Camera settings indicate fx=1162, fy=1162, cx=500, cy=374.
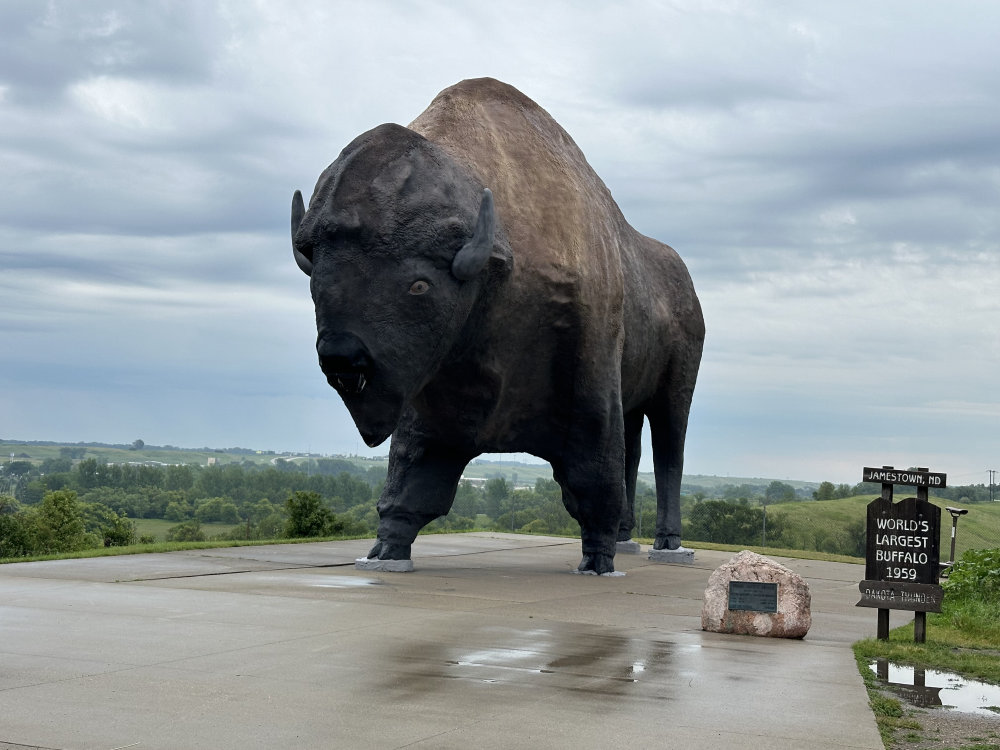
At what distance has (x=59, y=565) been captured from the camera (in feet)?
38.2

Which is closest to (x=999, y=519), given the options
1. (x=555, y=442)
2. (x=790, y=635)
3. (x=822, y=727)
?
(x=555, y=442)

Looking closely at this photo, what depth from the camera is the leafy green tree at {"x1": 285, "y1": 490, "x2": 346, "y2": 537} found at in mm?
18094

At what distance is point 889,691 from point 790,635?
6.79 feet

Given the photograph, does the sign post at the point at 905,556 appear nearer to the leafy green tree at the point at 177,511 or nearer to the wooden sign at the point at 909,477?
the wooden sign at the point at 909,477

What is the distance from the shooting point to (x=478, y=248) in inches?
402

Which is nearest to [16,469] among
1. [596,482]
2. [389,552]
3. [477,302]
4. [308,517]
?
[308,517]

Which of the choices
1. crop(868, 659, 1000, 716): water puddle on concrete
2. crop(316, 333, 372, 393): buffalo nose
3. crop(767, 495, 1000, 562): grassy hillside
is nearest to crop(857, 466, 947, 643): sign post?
crop(868, 659, 1000, 716): water puddle on concrete

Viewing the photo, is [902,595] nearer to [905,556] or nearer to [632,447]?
[905,556]

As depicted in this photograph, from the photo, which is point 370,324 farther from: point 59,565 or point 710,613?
point 59,565

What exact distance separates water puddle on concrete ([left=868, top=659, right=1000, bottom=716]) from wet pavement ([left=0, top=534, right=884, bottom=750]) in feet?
0.88

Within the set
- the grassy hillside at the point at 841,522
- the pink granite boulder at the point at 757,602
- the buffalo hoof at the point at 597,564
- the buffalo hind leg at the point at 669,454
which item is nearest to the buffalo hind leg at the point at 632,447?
the buffalo hind leg at the point at 669,454

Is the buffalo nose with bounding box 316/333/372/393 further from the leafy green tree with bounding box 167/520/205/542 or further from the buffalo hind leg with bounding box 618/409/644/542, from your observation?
the leafy green tree with bounding box 167/520/205/542

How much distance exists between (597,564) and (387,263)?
16.9 ft

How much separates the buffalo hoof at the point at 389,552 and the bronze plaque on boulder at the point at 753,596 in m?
4.97
